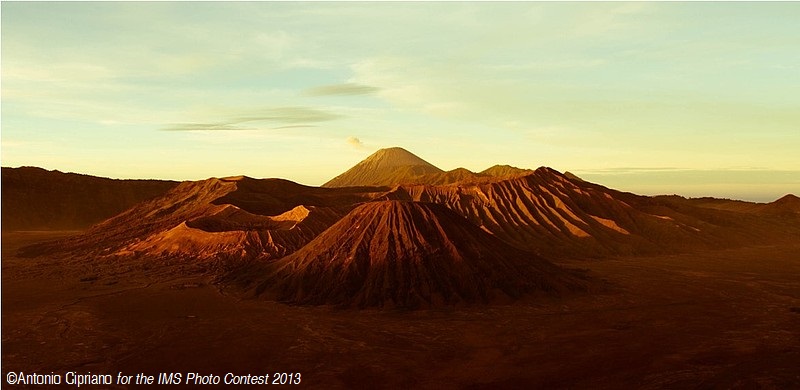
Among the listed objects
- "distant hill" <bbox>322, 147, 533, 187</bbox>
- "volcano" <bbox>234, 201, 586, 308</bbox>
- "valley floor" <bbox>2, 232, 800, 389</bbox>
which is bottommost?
"valley floor" <bbox>2, 232, 800, 389</bbox>

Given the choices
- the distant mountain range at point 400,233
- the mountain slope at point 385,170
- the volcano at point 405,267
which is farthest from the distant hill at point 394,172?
the volcano at point 405,267

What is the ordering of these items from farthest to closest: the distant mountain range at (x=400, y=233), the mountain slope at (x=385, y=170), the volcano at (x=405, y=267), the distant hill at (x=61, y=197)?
the mountain slope at (x=385, y=170) → the distant hill at (x=61, y=197) → the distant mountain range at (x=400, y=233) → the volcano at (x=405, y=267)

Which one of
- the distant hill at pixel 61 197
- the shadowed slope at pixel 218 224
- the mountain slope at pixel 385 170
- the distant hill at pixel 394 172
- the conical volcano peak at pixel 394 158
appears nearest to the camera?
the shadowed slope at pixel 218 224

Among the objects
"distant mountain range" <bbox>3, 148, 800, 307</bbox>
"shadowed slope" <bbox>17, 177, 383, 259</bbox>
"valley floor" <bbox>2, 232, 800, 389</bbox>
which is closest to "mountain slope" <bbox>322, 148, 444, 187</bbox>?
"distant mountain range" <bbox>3, 148, 800, 307</bbox>

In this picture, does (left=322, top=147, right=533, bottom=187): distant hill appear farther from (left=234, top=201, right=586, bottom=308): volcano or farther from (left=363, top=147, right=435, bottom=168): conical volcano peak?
(left=234, top=201, right=586, bottom=308): volcano

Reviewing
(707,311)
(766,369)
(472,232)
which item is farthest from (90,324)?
(707,311)

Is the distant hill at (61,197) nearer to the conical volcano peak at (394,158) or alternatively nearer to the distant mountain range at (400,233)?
the distant mountain range at (400,233)
